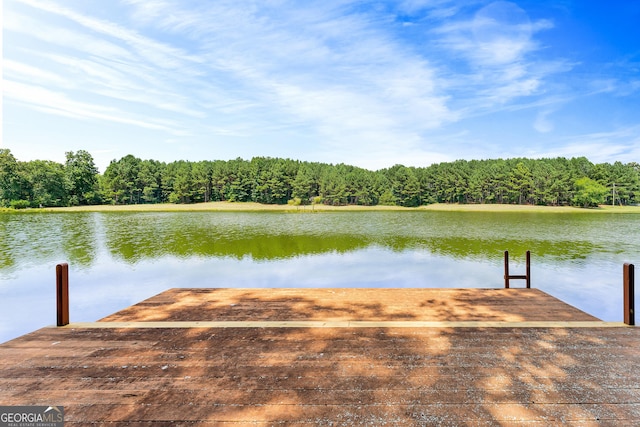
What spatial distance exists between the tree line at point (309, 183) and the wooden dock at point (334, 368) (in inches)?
2823

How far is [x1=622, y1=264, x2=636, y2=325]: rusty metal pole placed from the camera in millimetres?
4645

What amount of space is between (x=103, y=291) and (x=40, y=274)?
165 inches

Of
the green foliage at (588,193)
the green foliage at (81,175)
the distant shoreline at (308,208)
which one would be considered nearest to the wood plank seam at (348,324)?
the distant shoreline at (308,208)

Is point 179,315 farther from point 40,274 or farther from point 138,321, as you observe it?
point 40,274

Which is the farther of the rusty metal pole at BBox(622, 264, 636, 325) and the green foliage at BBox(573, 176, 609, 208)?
the green foliage at BBox(573, 176, 609, 208)

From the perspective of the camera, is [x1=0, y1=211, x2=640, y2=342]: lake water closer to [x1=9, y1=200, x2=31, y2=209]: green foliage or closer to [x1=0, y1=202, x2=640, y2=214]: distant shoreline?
[x1=0, y1=202, x2=640, y2=214]: distant shoreline

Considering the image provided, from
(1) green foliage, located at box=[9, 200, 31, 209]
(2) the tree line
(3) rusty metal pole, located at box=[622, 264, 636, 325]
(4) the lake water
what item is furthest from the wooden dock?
(1) green foliage, located at box=[9, 200, 31, 209]

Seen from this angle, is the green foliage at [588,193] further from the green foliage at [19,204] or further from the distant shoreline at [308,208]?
the green foliage at [19,204]

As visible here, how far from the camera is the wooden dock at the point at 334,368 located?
2.78 metres

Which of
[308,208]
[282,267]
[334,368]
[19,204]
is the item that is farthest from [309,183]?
[334,368]

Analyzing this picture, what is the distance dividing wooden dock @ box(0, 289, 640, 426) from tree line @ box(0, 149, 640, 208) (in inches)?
2823

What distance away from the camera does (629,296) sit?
478 cm

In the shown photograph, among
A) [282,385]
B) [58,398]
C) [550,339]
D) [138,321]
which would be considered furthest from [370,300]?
[58,398]

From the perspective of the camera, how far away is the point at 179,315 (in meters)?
5.44
